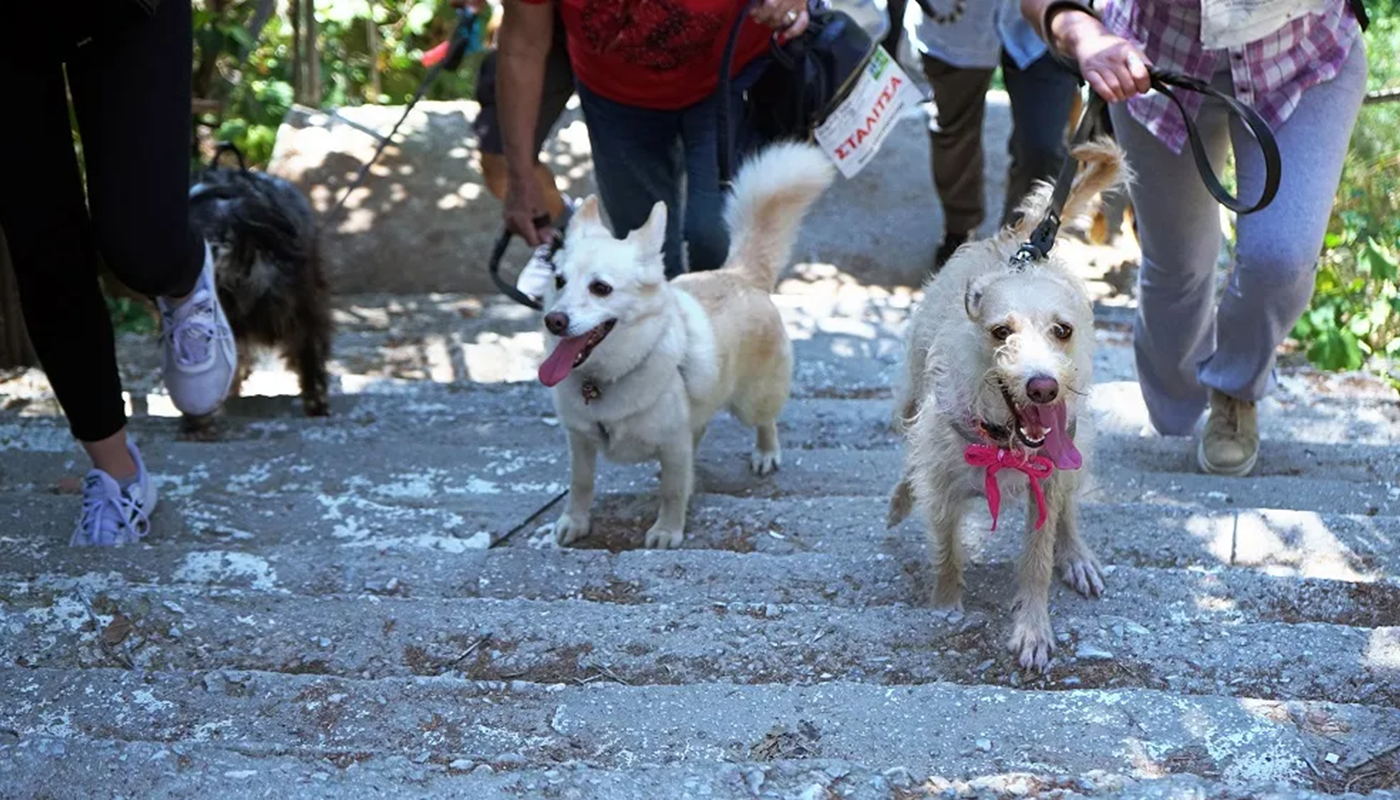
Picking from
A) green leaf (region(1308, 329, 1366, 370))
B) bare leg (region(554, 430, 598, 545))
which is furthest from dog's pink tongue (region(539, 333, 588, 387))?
green leaf (region(1308, 329, 1366, 370))

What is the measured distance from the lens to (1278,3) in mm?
3332

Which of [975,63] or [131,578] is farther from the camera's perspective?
[975,63]

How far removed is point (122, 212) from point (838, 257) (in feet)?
19.7

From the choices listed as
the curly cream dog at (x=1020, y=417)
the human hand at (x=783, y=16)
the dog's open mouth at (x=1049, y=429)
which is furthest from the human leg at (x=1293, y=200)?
the human hand at (x=783, y=16)

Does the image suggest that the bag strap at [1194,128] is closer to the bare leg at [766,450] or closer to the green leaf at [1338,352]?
the bare leg at [766,450]

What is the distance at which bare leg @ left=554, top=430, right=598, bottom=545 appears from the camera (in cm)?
389

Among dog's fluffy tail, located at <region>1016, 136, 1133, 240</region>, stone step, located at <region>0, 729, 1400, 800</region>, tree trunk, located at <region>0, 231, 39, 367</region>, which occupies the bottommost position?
tree trunk, located at <region>0, 231, 39, 367</region>

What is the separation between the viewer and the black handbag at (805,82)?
443cm

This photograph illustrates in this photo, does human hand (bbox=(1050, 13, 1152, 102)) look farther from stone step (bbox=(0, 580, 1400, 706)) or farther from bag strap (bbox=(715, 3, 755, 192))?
bag strap (bbox=(715, 3, 755, 192))

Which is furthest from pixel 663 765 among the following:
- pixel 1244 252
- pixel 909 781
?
pixel 1244 252

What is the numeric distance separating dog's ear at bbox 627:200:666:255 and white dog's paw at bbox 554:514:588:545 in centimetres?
78

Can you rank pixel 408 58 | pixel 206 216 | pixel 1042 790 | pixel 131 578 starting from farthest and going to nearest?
pixel 408 58 → pixel 206 216 → pixel 131 578 → pixel 1042 790

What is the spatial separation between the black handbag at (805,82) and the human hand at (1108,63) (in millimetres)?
1331

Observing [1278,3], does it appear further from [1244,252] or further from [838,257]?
[838,257]
